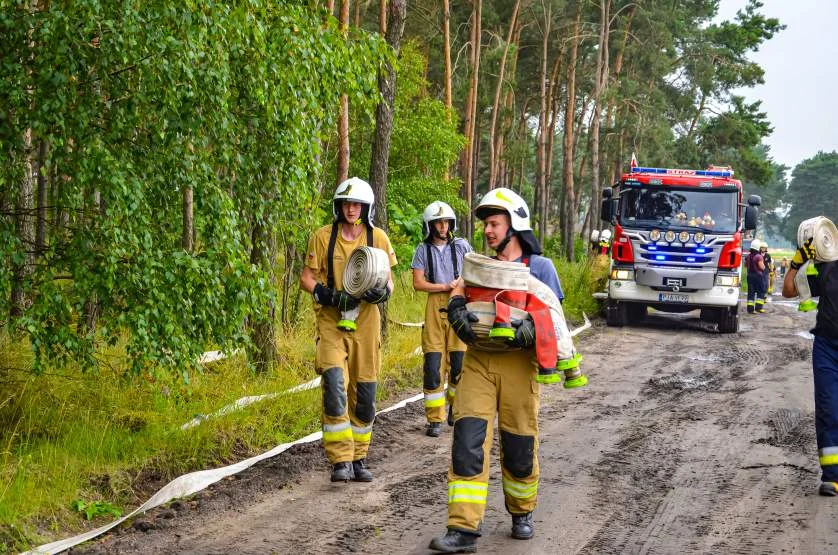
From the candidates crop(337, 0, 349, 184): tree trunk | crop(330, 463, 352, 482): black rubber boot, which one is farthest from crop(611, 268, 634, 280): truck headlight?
crop(330, 463, 352, 482): black rubber boot

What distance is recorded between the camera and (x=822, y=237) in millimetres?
7172

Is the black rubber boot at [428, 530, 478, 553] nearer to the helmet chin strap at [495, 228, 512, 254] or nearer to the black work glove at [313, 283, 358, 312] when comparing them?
the helmet chin strap at [495, 228, 512, 254]

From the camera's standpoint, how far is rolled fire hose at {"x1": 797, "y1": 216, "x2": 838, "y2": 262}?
23.5ft

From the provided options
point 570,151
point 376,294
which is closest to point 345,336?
point 376,294

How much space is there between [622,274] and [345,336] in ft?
40.8

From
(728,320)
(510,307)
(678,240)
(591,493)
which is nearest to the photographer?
(510,307)

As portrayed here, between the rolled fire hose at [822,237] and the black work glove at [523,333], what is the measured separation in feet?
9.33

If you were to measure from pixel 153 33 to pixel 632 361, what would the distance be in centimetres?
997

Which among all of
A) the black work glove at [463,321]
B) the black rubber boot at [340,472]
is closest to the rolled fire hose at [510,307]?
the black work glove at [463,321]

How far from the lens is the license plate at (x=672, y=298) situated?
60.3ft

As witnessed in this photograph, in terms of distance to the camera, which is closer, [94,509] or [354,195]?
[94,509]

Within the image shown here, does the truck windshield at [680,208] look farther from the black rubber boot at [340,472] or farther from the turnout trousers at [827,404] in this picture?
the black rubber boot at [340,472]

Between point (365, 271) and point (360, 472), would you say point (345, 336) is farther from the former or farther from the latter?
point (360, 472)

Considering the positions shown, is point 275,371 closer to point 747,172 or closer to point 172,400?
point 172,400
